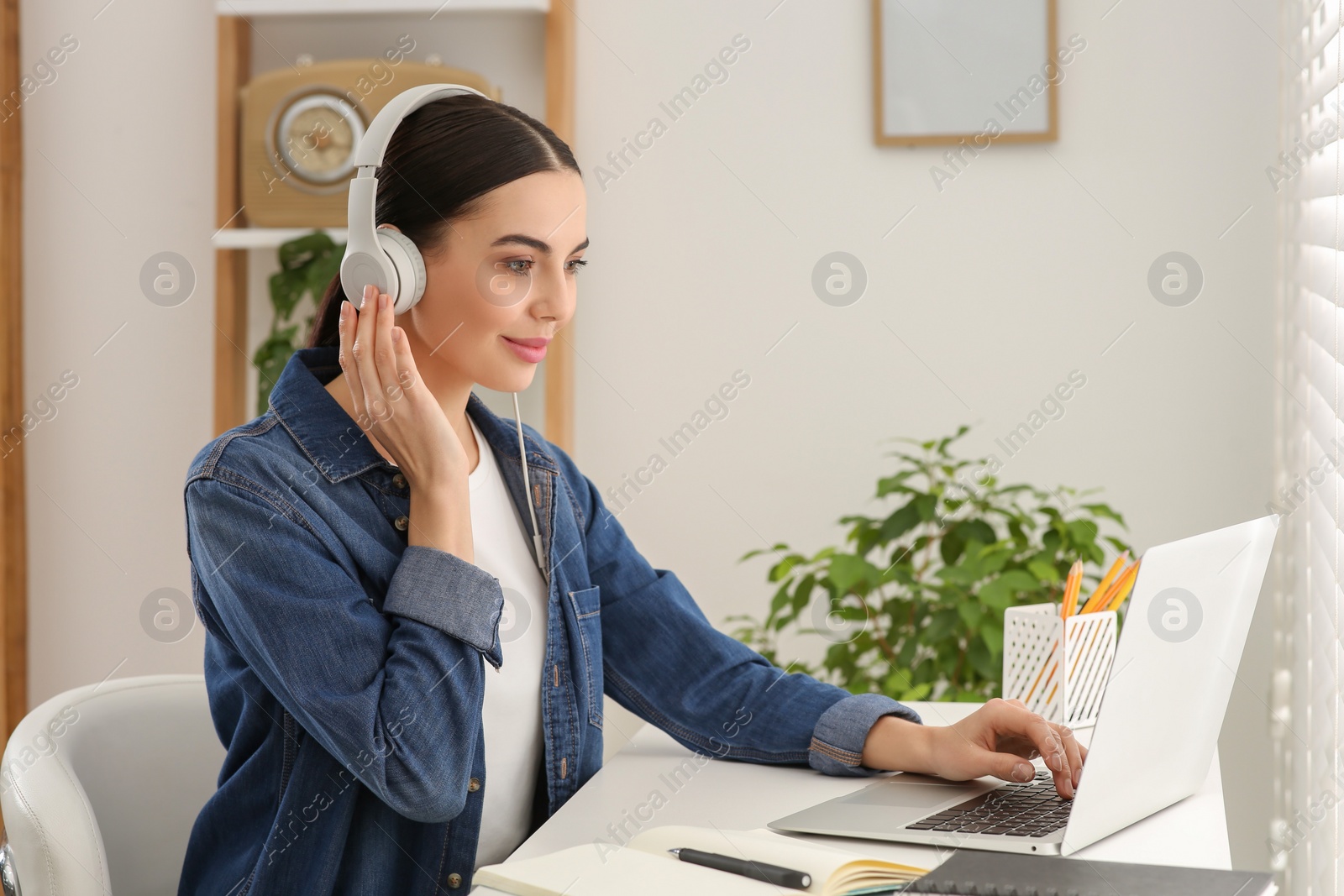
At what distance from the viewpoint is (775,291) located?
2162mm

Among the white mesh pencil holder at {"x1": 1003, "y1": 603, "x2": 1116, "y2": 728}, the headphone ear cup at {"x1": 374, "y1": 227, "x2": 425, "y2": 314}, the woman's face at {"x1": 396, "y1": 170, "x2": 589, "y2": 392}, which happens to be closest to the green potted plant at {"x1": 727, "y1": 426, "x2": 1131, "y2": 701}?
the white mesh pencil holder at {"x1": 1003, "y1": 603, "x2": 1116, "y2": 728}

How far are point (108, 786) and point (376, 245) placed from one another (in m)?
0.60

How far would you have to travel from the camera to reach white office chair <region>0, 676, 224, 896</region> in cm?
100

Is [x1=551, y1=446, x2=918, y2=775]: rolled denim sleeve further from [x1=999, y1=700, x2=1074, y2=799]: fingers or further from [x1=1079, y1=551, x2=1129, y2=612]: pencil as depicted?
[x1=1079, y1=551, x2=1129, y2=612]: pencil

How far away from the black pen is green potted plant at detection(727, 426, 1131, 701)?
0.95 m

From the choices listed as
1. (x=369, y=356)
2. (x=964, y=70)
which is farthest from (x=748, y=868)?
(x=964, y=70)

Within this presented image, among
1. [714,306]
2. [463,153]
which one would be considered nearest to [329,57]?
[714,306]

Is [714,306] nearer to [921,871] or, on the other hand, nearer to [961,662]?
[961,662]

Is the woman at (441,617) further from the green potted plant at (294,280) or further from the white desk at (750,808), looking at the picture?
the green potted plant at (294,280)

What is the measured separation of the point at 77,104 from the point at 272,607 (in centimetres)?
181

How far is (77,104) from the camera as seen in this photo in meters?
2.30

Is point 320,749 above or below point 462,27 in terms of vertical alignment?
below

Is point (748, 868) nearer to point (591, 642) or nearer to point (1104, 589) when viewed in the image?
point (591, 642)

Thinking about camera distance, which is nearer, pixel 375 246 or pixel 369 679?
pixel 369 679
